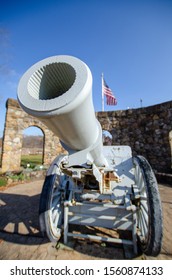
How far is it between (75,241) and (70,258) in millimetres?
339

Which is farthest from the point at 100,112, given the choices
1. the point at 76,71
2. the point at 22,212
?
the point at 76,71

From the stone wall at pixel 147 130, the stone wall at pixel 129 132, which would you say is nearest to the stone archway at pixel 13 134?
the stone wall at pixel 129 132

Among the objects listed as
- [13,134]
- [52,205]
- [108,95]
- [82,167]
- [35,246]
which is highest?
[108,95]

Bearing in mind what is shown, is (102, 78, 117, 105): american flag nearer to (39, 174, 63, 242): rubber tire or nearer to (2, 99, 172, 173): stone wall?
(2, 99, 172, 173): stone wall

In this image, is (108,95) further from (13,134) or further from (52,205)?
(52,205)

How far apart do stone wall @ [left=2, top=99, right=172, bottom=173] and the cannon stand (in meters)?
4.82

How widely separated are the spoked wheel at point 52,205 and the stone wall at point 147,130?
18.5ft

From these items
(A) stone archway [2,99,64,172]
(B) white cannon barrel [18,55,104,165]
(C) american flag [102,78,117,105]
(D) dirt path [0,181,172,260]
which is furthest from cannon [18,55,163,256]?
(C) american flag [102,78,117,105]

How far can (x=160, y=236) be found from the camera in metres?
1.62

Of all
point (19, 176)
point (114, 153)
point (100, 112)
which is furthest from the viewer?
point (100, 112)

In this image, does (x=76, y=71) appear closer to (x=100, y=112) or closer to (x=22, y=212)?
(x=22, y=212)

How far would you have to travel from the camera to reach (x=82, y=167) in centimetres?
137

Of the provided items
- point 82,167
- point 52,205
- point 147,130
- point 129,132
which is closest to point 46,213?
point 52,205

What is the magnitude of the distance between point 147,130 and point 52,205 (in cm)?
647
